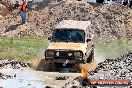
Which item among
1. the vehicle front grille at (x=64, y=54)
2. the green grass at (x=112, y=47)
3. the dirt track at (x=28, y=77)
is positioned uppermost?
the vehicle front grille at (x=64, y=54)

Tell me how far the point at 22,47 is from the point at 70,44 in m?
9.86

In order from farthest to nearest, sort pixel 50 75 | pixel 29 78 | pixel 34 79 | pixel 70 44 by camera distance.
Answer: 1. pixel 70 44
2. pixel 50 75
3. pixel 29 78
4. pixel 34 79

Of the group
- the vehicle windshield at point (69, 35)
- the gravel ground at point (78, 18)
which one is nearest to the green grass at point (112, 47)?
the gravel ground at point (78, 18)

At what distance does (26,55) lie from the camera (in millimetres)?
28297

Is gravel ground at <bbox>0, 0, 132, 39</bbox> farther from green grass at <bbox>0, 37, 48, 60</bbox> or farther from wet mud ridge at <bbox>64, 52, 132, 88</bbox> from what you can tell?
wet mud ridge at <bbox>64, 52, 132, 88</bbox>

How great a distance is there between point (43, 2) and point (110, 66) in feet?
78.8

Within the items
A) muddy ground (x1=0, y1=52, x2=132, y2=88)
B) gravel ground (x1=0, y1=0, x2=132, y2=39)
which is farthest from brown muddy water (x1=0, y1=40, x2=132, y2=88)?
gravel ground (x1=0, y1=0, x2=132, y2=39)

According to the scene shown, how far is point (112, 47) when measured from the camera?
33.7 m

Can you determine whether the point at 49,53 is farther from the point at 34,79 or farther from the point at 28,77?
the point at 34,79

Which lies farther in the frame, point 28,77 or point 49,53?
point 49,53

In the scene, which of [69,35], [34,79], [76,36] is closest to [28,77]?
[34,79]

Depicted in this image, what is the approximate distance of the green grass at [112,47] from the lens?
29.6m

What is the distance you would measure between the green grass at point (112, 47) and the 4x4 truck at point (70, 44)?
4.72 metres

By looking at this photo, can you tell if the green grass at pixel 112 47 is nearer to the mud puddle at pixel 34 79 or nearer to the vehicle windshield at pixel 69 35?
the vehicle windshield at pixel 69 35
